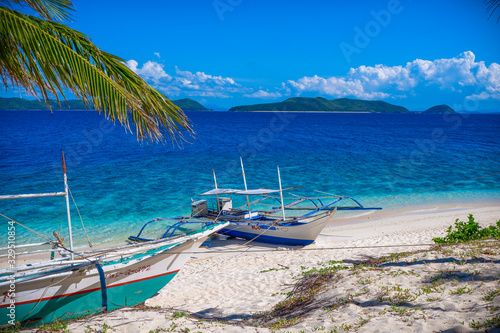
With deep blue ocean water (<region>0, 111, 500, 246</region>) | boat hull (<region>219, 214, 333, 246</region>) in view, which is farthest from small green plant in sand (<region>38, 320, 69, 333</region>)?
deep blue ocean water (<region>0, 111, 500, 246</region>)

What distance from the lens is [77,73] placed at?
3598mm

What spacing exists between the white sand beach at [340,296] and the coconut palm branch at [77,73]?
3.74 metres

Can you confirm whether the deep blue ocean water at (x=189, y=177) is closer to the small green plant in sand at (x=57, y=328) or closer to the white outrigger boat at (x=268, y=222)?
the white outrigger boat at (x=268, y=222)

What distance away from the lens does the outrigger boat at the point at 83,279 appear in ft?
20.0

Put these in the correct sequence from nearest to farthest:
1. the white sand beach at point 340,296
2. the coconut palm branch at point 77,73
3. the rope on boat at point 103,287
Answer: the coconut palm branch at point 77,73
the white sand beach at point 340,296
the rope on boat at point 103,287

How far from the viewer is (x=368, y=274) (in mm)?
6785

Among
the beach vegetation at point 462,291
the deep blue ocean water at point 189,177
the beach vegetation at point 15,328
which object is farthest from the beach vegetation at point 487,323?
the deep blue ocean water at point 189,177

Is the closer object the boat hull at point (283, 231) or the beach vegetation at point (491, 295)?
the beach vegetation at point (491, 295)

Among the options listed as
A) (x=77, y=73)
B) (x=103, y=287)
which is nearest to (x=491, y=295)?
(x=77, y=73)

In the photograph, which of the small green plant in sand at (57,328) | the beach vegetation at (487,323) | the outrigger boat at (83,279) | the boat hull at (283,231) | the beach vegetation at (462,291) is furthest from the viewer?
the boat hull at (283,231)

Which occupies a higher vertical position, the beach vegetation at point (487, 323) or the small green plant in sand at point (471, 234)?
the beach vegetation at point (487, 323)

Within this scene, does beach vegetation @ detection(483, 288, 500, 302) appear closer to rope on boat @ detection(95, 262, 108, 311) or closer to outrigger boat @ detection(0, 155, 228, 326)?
outrigger boat @ detection(0, 155, 228, 326)

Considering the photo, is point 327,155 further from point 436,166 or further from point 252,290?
point 252,290

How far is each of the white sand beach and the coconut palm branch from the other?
3.74 meters
